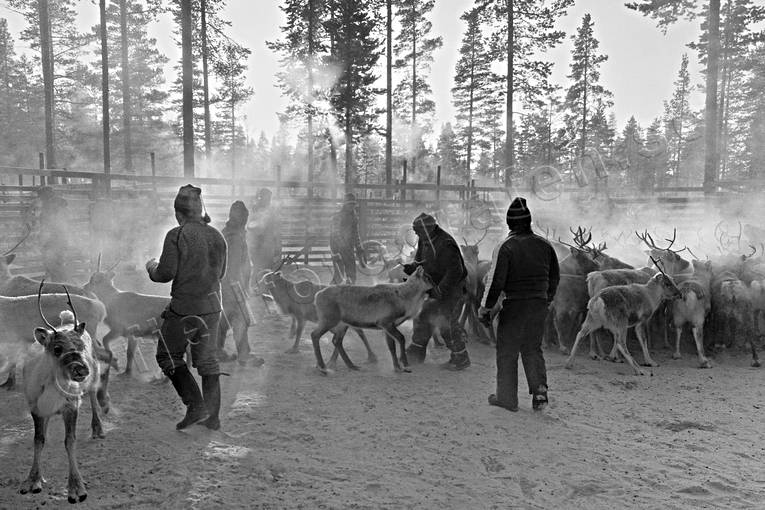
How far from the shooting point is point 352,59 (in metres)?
26.2

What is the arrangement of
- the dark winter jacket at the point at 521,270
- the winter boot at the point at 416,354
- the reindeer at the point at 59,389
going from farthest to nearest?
the winter boot at the point at 416,354 → the dark winter jacket at the point at 521,270 → the reindeer at the point at 59,389

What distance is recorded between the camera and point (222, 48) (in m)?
22.2

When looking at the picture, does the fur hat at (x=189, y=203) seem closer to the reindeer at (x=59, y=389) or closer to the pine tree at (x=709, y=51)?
the reindeer at (x=59, y=389)

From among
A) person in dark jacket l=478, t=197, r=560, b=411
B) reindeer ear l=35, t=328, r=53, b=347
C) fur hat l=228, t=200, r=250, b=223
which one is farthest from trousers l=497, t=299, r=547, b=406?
reindeer ear l=35, t=328, r=53, b=347

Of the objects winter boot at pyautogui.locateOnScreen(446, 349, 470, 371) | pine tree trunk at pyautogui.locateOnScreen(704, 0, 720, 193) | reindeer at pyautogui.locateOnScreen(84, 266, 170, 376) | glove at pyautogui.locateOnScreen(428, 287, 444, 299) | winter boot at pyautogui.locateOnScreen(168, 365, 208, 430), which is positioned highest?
pine tree trunk at pyautogui.locateOnScreen(704, 0, 720, 193)

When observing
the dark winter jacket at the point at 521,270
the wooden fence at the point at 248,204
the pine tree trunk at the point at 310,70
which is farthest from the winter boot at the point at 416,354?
the pine tree trunk at the point at 310,70

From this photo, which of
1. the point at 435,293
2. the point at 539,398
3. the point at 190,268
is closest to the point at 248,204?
the point at 435,293

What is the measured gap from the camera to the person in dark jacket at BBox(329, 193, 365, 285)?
1245 cm

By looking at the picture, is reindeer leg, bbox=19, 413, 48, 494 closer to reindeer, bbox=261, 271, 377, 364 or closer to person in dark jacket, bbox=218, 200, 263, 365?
person in dark jacket, bbox=218, 200, 263, 365

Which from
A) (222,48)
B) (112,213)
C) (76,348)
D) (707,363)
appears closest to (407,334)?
(707,363)

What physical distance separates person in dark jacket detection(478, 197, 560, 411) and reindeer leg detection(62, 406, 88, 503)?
4.16 m

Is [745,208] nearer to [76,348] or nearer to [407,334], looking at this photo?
[407,334]

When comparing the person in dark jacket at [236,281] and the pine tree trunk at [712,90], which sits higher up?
the pine tree trunk at [712,90]

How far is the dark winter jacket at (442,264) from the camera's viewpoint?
26.1ft
